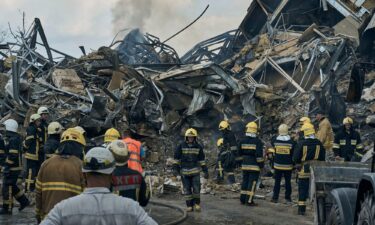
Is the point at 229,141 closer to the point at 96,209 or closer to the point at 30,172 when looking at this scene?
the point at 30,172

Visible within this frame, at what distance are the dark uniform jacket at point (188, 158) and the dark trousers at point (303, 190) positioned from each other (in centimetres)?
197

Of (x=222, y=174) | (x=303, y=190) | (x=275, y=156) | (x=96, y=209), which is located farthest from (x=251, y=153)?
(x=96, y=209)

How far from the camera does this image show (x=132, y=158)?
A: 368 inches

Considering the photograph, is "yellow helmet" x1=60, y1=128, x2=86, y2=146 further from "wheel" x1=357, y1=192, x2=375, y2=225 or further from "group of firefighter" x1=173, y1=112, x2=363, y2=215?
"group of firefighter" x1=173, y1=112, x2=363, y2=215

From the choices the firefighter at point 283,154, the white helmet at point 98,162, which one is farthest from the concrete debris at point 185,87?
the white helmet at point 98,162

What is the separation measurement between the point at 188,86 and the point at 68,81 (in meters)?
3.91

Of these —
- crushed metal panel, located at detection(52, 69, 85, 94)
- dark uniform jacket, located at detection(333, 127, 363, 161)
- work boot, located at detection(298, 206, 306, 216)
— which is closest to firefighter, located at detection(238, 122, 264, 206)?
work boot, located at detection(298, 206, 306, 216)

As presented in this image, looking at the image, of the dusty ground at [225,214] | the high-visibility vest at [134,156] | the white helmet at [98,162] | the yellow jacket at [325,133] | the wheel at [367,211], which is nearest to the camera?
the white helmet at [98,162]

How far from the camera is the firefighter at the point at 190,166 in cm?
1145

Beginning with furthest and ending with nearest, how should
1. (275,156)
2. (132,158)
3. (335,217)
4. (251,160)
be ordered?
1. (275,156)
2. (251,160)
3. (132,158)
4. (335,217)

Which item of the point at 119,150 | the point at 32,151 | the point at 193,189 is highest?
the point at 119,150

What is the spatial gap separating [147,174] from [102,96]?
332 cm

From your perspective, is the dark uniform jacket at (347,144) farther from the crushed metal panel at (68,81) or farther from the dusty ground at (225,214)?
the crushed metal panel at (68,81)

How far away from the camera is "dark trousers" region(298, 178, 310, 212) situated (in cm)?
1110
